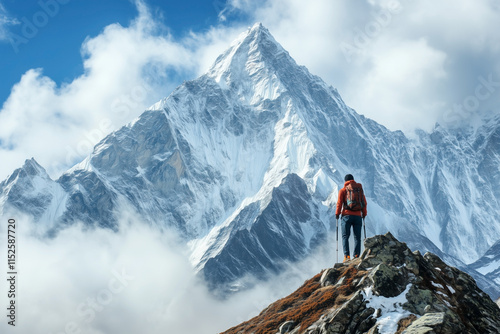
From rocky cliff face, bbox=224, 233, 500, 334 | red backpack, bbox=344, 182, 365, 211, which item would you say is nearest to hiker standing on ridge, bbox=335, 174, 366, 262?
red backpack, bbox=344, 182, 365, 211

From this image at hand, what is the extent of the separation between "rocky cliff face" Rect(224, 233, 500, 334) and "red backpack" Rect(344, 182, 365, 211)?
2.66 meters

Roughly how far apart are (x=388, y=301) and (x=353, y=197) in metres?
7.42

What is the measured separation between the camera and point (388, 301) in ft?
85.3

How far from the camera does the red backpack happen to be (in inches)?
1267

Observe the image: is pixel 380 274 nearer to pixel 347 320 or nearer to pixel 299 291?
pixel 347 320

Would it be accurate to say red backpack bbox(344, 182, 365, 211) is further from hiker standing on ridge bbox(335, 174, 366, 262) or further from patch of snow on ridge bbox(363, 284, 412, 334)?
patch of snow on ridge bbox(363, 284, 412, 334)

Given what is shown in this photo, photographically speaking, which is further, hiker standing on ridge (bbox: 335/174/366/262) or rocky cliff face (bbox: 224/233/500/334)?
hiker standing on ridge (bbox: 335/174/366/262)

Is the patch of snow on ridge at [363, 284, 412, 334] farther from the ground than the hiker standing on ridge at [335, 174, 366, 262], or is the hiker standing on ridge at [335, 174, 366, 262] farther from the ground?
the hiker standing on ridge at [335, 174, 366, 262]

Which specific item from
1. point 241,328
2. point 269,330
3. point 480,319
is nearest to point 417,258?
point 480,319

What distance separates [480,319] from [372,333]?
5.68m

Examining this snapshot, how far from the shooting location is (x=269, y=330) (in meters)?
30.5

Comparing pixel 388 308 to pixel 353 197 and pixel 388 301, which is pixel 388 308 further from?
pixel 353 197

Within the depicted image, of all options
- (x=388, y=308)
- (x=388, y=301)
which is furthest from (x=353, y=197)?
(x=388, y=308)

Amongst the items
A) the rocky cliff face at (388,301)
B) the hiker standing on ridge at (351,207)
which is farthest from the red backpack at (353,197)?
the rocky cliff face at (388,301)
